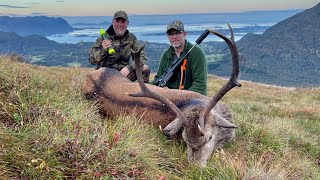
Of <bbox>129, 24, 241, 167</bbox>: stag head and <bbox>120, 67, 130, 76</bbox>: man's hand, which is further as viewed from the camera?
<bbox>120, 67, 130, 76</bbox>: man's hand

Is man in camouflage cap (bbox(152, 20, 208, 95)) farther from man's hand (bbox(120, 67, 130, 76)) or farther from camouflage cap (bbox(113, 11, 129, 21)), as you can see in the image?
camouflage cap (bbox(113, 11, 129, 21))

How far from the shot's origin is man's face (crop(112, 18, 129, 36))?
391 inches

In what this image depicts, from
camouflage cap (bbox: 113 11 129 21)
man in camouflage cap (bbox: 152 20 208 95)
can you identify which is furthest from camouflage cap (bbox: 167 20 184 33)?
camouflage cap (bbox: 113 11 129 21)

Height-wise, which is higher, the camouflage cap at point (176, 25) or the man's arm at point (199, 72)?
the camouflage cap at point (176, 25)

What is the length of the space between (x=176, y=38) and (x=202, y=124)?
3.03 meters

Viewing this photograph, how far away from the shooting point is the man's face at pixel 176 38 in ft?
28.9

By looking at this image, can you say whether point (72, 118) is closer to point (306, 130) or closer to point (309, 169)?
point (309, 169)

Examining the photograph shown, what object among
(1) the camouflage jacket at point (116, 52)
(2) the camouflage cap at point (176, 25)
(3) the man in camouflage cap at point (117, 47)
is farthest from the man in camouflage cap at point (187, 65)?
(1) the camouflage jacket at point (116, 52)

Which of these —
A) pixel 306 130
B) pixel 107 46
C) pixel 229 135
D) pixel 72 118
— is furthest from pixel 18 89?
pixel 306 130

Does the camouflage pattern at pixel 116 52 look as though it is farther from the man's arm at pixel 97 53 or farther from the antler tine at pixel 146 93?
the antler tine at pixel 146 93

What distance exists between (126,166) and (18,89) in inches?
87.5

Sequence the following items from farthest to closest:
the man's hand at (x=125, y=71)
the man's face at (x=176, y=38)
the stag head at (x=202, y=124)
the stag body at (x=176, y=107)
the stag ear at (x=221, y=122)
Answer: the man's hand at (x=125, y=71) < the man's face at (x=176, y=38) < the stag ear at (x=221, y=122) < the stag body at (x=176, y=107) < the stag head at (x=202, y=124)

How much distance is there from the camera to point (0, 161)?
13.7 ft

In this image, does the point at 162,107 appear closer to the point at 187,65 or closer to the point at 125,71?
the point at 187,65
